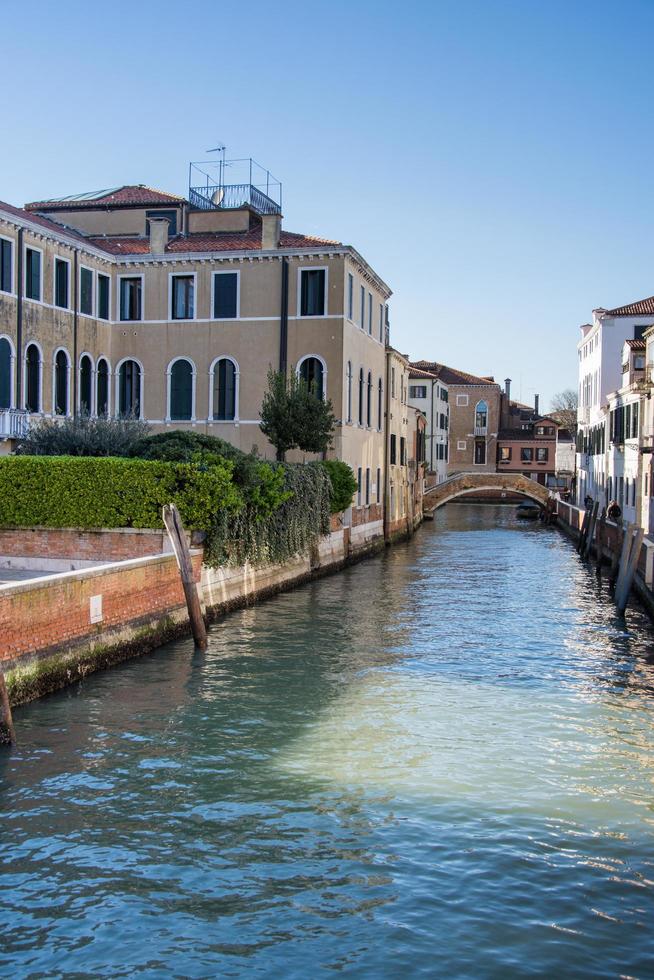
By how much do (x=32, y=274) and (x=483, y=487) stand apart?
30.0 meters

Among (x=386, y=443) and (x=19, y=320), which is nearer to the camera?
(x=19, y=320)

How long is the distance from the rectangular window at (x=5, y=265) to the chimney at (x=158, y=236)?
610 centimetres

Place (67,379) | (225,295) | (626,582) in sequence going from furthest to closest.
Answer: (225,295) → (67,379) → (626,582)

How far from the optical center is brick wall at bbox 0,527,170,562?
16.0 metres

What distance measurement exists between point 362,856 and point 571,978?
1.93 m

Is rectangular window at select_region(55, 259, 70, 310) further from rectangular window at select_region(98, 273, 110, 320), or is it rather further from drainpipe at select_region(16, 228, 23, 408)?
rectangular window at select_region(98, 273, 110, 320)

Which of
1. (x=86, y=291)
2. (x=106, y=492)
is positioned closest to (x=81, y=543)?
(x=106, y=492)

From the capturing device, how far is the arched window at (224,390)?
2870cm

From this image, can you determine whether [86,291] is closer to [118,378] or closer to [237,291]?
[118,378]

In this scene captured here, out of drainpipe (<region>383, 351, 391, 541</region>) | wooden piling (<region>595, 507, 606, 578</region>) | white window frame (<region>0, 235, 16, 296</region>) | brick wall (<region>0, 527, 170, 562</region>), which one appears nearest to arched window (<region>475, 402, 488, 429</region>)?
drainpipe (<region>383, 351, 391, 541</region>)

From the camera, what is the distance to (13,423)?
75.3 ft

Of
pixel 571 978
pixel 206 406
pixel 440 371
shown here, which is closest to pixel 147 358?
pixel 206 406

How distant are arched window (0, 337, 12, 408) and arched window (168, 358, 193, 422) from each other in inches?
240

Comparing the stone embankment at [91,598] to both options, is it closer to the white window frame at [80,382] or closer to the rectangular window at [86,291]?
the white window frame at [80,382]
